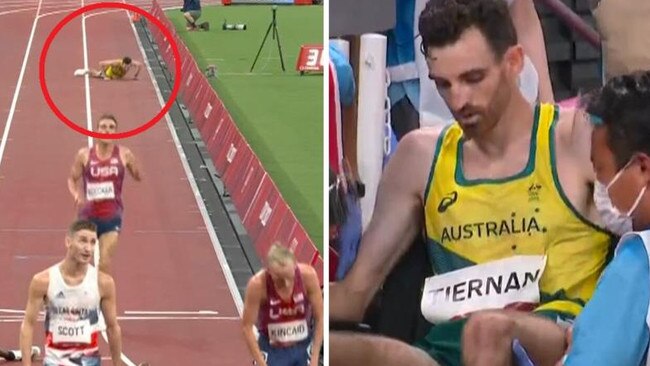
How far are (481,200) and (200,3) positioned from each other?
5.44 metres

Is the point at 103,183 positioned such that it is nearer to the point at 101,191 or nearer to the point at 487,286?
the point at 101,191

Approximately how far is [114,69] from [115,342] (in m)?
2.25

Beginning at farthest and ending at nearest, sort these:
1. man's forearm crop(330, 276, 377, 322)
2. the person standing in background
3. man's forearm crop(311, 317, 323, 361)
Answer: the person standing in background
man's forearm crop(311, 317, 323, 361)
man's forearm crop(330, 276, 377, 322)

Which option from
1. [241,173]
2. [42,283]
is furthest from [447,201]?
[241,173]

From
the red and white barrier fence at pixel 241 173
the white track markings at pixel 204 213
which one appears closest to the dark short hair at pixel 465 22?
the red and white barrier fence at pixel 241 173

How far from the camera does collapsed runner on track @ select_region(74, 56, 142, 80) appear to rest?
18.1 feet

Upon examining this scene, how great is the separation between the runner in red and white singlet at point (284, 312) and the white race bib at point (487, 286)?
3.05ft

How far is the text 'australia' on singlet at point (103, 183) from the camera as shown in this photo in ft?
12.9

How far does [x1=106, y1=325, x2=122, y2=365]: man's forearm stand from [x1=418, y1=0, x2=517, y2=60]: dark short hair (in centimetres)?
183

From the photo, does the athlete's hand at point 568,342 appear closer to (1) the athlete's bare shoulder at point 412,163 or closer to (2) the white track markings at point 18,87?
(1) the athlete's bare shoulder at point 412,163

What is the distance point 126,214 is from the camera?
4.70 m

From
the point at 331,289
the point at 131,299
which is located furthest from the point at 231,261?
the point at 331,289

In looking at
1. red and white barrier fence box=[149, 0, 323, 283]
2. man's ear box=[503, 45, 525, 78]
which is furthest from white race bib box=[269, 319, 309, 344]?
man's ear box=[503, 45, 525, 78]

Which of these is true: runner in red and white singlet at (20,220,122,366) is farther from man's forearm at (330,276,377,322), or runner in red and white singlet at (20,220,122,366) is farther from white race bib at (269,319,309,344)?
man's forearm at (330,276,377,322)
